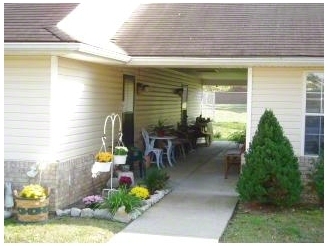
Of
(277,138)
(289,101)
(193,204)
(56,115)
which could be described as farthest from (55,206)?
(289,101)

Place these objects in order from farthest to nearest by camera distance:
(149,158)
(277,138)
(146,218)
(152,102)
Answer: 1. (152,102)
2. (149,158)
3. (277,138)
4. (146,218)

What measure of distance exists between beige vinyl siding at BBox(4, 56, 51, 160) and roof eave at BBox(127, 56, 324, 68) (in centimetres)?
219

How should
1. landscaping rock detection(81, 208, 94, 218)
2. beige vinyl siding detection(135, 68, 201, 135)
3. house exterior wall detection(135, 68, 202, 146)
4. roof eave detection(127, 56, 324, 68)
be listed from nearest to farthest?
landscaping rock detection(81, 208, 94, 218)
roof eave detection(127, 56, 324, 68)
house exterior wall detection(135, 68, 202, 146)
beige vinyl siding detection(135, 68, 201, 135)

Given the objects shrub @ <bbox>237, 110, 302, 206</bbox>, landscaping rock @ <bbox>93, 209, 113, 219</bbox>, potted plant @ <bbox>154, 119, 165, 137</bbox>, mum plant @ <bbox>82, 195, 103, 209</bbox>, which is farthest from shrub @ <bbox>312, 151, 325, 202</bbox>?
potted plant @ <bbox>154, 119, 165, 137</bbox>

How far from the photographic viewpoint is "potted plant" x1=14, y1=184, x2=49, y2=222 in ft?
26.2

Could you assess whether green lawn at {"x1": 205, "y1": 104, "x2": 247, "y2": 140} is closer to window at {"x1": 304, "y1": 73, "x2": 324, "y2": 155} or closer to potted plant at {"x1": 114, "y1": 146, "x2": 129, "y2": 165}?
window at {"x1": 304, "y1": 73, "x2": 324, "y2": 155}

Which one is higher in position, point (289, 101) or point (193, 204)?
point (289, 101)

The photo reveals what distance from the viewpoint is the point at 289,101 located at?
9766mm

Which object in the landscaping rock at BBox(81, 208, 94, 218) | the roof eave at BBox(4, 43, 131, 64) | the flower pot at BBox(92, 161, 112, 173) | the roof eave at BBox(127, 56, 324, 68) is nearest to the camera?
the roof eave at BBox(4, 43, 131, 64)

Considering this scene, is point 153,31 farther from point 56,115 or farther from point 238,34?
point 56,115

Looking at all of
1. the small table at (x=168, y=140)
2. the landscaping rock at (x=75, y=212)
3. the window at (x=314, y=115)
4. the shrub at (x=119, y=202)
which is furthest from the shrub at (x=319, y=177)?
the small table at (x=168, y=140)

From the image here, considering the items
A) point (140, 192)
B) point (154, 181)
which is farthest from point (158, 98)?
point (140, 192)

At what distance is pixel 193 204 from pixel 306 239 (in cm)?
255

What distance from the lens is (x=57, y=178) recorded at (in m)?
8.51
